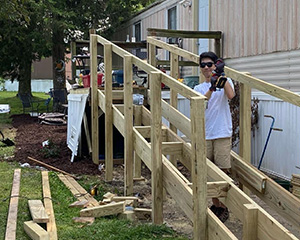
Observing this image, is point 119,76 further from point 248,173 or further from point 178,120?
point 248,173

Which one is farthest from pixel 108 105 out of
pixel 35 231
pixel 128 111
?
pixel 35 231

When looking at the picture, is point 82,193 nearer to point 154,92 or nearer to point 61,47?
point 154,92

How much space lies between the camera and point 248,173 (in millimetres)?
4824

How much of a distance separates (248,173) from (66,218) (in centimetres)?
214

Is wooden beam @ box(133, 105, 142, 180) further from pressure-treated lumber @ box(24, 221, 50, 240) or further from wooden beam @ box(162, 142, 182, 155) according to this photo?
pressure-treated lumber @ box(24, 221, 50, 240)

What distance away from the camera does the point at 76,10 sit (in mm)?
17828

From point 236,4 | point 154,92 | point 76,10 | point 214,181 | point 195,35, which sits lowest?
point 214,181

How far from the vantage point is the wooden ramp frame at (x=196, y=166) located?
11.9 feet

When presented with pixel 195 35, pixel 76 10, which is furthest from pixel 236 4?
pixel 76 10

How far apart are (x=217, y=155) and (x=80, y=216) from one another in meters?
1.73

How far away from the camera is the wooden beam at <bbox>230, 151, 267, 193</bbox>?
458cm

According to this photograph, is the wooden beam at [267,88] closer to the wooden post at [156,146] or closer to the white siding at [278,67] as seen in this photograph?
the wooden post at [156,146]

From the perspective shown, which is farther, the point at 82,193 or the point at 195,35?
the point at 195,35

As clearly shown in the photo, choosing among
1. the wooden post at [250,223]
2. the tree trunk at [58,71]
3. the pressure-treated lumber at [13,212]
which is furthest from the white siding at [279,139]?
the tree trunk at [58,71]
